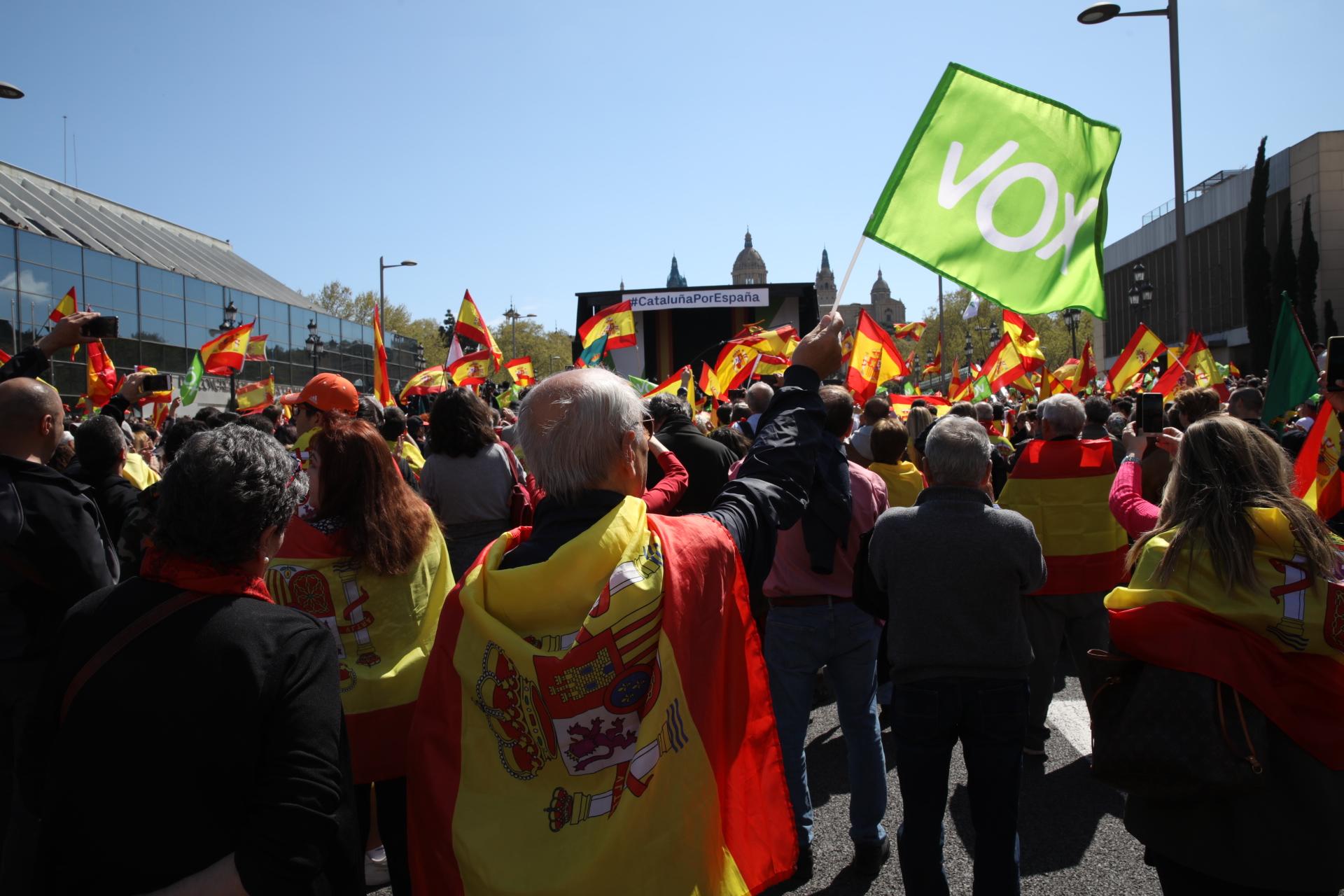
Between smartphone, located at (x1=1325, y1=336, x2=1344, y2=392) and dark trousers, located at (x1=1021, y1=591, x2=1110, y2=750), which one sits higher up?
smartphone, located at (x1=1325, y1=336, x2=1344, y2=392)

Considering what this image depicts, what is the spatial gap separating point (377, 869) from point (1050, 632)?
12.3 ft

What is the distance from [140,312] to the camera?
1214 inches

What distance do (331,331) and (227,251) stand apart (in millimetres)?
8606

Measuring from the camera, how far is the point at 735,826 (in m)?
2.18

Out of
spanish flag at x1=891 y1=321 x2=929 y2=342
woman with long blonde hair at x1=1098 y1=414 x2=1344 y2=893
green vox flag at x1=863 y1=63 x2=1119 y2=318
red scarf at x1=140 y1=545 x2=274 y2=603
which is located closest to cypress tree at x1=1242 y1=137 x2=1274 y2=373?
spanish flag at x1=891 y1=321 x2=929 y2=342

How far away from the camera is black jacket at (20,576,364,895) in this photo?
1793mm

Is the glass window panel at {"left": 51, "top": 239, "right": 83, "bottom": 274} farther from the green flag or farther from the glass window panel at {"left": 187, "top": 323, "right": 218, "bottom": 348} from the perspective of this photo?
the green flag

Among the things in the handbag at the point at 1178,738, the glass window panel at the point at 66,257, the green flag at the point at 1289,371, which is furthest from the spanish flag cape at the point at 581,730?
the glass window panel at the point at 66,257

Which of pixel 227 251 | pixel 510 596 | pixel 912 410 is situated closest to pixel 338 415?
pixel 510 596

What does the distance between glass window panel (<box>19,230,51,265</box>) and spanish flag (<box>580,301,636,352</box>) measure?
1791 cm

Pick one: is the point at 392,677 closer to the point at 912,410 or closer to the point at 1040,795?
the point at 1040,795

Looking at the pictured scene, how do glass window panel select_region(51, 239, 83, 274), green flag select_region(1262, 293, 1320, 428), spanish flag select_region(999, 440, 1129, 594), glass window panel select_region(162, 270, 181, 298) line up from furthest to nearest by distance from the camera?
glass window panel select_region(162, 270, 181, 298)
glass window panel select_region(51, 239, 83, 274)
green flag select_region(1262, 293, 1320, 428)
spanish flag select_region(999, 440, 1129, 594)

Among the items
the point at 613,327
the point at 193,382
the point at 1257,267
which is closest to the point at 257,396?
the point at 193,382

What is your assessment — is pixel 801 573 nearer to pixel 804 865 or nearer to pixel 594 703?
pixel 804 865
